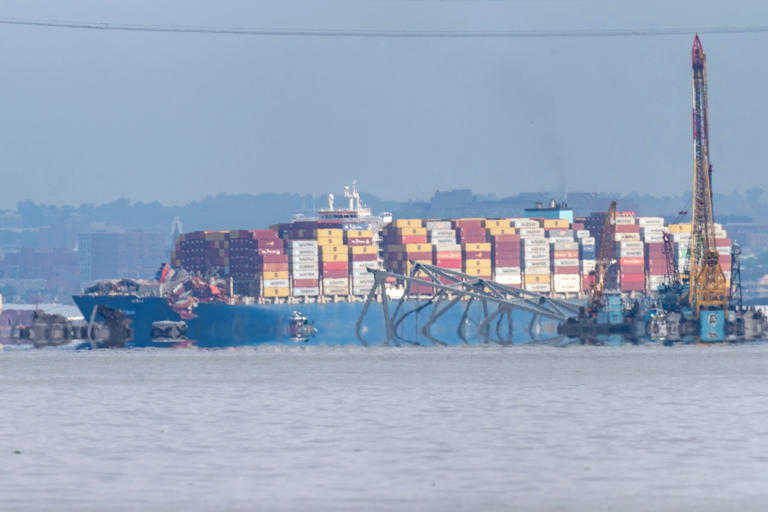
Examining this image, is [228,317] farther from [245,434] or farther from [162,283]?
[245,434]

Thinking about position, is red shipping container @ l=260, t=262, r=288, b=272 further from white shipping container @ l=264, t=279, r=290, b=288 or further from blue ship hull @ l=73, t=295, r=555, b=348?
blue ship hull @ l=73, t=295, r=555, b=348

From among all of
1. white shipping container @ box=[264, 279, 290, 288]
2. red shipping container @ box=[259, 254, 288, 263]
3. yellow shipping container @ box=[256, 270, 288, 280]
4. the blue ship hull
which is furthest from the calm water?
red shipping container @ box=[259, 254, 288, 263]

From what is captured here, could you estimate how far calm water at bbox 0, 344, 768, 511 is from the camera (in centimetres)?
2120

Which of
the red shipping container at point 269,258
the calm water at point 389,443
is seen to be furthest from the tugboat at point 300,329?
the calm water at point 389,443

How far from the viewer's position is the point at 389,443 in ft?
95.1

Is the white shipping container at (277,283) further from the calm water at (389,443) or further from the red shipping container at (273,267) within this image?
the calm water at (389,443)

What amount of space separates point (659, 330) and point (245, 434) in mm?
112603

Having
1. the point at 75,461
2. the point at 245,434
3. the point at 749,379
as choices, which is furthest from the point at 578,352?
the point at 75,461

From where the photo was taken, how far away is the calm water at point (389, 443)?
21203 mm

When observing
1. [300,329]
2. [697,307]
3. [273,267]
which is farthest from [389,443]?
[273,267]

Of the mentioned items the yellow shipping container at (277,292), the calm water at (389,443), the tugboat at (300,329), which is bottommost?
the tugboat at (300,329)

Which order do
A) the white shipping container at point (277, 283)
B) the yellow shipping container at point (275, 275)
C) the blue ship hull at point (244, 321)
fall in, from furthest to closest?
the white shipping container at point (277, 283) → the yellow shipping container at point (275, 275) → the blue ship hull at point (244, 321)

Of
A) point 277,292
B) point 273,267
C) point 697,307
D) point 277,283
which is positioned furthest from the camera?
point 273,267

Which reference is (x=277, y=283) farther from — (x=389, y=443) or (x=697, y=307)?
(x=389, y=443)
